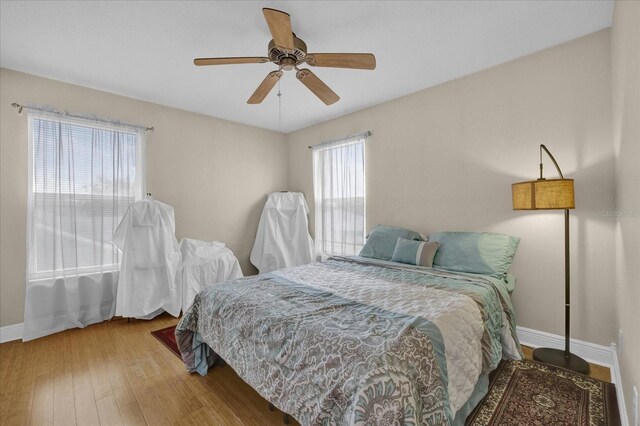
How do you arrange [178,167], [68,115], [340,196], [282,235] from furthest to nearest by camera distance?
[282,235] → [340,196] → [178,167] → [68,115]

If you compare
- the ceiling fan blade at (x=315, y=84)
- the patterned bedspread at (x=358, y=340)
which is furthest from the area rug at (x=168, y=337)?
the ceiling fan blade at (x=315, y=84)

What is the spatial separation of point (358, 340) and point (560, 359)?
1.96 meters

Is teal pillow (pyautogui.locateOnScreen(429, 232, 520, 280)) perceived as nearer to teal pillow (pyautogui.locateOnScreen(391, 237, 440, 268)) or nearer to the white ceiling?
teal pillow (pyautogui.locateOnScreen(391, 237, 440, 268))

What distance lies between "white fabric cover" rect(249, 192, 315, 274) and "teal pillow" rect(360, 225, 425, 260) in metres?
1.30

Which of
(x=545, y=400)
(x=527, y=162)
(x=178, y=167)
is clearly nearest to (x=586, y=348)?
(x=545, y=400)

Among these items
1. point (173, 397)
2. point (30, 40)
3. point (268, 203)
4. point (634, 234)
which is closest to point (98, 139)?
point (30, 40)

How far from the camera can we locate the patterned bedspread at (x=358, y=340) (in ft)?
3.70

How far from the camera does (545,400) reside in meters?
1.74

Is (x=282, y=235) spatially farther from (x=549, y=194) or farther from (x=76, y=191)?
(x=549, y=194)

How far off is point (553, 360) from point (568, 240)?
92 centimetres

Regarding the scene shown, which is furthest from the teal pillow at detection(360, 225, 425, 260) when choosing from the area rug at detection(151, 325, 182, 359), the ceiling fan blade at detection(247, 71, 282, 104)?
the area rug at detection(151, 325, 182, 359)

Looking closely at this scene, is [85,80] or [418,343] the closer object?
[418,343]

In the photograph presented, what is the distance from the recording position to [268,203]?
4.38 m

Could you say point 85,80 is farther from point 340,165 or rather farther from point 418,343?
point 418,343
